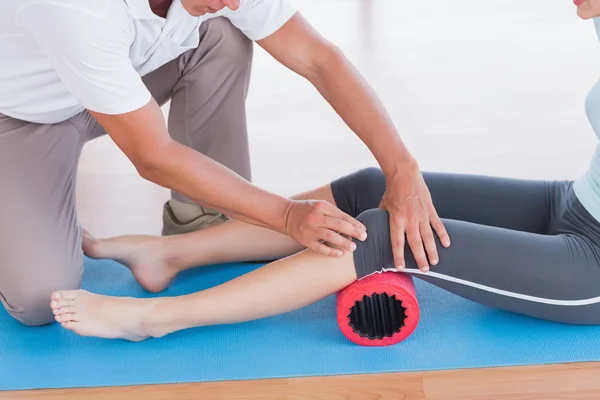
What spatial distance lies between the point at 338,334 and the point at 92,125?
81 cm

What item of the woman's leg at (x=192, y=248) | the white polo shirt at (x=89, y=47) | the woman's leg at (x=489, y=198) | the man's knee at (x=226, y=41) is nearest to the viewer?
the white polo shirt at (x=89, y=47)

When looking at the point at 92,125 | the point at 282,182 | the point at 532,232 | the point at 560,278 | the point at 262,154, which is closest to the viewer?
the point at 560,278

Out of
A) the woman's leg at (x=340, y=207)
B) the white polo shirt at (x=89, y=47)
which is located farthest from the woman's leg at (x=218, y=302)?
the white polo shirt at (x=89, y=47)

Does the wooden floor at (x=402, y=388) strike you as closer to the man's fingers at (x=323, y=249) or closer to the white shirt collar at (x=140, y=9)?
the man's fingers at (x=323, y=249)

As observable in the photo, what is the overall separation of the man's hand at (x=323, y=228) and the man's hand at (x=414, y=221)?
8cm

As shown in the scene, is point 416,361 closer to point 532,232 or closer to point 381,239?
point 381,239

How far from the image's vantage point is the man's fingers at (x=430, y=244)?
1680mm

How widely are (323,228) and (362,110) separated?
1.25ft

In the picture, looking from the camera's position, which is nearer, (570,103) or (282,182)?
(282,182)

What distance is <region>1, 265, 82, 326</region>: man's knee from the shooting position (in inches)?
73.1

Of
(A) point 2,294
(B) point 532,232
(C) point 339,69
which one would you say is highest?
(C) point 339,69

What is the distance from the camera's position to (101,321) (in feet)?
5.83

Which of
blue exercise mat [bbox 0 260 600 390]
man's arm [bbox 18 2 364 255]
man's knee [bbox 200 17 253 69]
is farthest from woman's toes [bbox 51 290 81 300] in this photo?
man's knee [bbox 200 17 253 69]

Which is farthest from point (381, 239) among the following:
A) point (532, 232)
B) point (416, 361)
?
point (532, 232)
